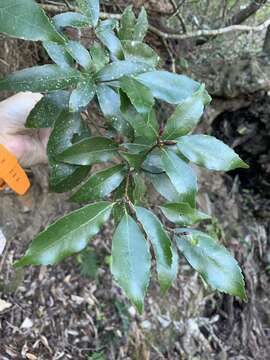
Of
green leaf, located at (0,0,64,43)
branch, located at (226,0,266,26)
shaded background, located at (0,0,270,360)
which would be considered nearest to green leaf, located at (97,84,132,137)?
green leaf, located at (0,0,64,43)

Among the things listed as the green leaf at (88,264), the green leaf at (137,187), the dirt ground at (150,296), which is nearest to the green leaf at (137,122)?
the green leaf at (137,187)

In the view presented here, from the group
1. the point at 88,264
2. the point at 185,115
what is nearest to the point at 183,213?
the point at 185,115

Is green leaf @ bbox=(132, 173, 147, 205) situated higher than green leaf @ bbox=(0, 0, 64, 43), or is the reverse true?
green leaf @ bbox=(0, 0, 64, 43)

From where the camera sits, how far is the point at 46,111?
0.93 metres

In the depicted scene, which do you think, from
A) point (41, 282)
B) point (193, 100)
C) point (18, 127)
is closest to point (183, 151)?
point (193, 100)

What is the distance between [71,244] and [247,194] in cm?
230

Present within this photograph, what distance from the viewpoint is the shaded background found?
1.87 m

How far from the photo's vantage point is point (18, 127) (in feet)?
3.75

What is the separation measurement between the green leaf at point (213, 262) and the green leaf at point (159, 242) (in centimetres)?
7

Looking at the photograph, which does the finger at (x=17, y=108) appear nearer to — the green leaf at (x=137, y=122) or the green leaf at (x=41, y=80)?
the green leaf at (x=41, y=80)

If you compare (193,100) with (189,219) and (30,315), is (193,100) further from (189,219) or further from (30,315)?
(30,315)

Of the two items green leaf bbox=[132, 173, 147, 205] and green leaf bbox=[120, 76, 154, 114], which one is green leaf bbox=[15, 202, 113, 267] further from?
green leaf bbox=[120, 76, 154, 114]

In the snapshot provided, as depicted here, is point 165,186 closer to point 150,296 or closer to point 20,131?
point 20,131

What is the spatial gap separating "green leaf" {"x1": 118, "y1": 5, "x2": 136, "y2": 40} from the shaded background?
0.55m
